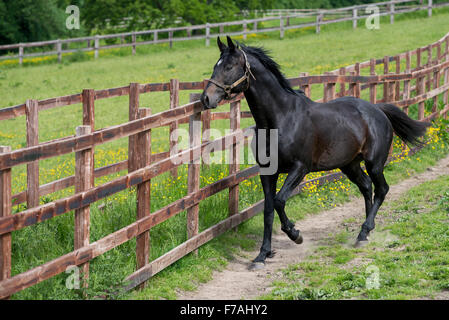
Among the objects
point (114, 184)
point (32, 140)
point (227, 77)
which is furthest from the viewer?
→ point (32, 140)

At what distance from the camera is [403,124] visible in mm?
9336

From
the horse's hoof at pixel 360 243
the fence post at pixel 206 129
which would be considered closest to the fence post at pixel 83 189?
the fence post at pixel 206 129

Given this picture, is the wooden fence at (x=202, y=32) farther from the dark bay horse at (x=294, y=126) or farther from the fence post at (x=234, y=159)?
the dark bay horse at (x=294, y=126)

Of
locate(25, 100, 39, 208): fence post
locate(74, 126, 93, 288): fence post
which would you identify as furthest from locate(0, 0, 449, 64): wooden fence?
locate(74, 126, 93, 288): fence post

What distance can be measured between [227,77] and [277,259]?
2.15 metres

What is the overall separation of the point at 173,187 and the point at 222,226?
1029 mm

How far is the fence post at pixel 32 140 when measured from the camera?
6.92 meters

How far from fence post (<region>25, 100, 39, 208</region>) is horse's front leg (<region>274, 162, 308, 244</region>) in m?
2.60

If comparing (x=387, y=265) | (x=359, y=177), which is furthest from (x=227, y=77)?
(x=359, y=177)

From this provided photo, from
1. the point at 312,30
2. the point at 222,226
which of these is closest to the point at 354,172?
the point at 222,226

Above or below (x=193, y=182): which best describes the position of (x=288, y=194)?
below

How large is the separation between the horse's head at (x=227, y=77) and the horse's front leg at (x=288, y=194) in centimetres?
112

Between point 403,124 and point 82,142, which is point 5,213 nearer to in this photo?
point 82,142

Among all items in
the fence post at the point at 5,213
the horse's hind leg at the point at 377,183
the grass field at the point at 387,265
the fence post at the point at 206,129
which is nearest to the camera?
the fence post at the point at 5,213
